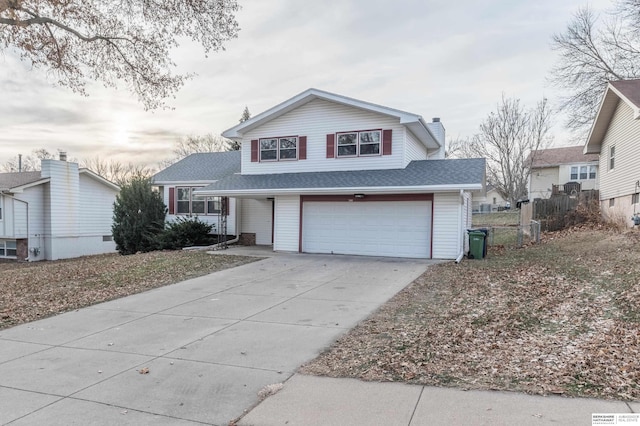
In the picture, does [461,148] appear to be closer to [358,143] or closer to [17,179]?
[358,143]

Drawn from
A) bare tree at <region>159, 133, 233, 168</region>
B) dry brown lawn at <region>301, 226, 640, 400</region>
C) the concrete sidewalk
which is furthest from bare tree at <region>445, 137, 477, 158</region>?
the concrete sidewalk

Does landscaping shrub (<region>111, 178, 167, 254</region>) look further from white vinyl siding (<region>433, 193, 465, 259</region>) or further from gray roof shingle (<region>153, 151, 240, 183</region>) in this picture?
white vinyl siding (<region>433, 193, 465, 259</region>)

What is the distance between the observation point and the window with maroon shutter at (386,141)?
15562 mm

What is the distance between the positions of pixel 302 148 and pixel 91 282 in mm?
9321

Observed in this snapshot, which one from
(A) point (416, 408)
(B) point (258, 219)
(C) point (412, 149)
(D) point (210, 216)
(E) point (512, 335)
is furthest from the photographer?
(D) point (210, 216)

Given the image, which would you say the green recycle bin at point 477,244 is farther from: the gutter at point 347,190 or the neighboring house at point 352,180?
the gutter at point 347,190

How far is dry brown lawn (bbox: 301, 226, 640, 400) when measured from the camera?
4160 millimetres

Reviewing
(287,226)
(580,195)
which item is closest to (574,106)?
(580,195)

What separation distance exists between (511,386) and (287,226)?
13020 mm

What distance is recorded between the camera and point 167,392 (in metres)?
4.17

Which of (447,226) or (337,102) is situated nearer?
(447,226)

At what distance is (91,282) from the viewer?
10867 millimetres

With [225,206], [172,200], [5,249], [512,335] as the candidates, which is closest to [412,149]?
[225,206]

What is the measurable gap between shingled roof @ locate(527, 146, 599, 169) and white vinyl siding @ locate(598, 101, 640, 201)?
17807 millimetres
